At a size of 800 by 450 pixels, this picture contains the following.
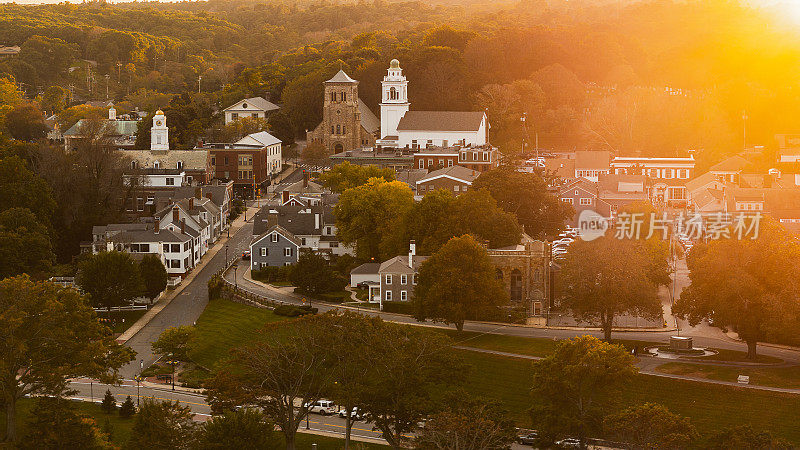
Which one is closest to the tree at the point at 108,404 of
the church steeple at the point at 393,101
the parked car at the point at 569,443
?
the parked car at the point at 569,443

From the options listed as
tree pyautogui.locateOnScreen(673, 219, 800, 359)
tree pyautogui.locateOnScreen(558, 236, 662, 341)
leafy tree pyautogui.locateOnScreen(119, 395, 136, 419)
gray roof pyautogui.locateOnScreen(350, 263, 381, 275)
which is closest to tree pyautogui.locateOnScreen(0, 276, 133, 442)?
leafy tree pyautogui.locateOnScreen(119, 395, 136, 419)

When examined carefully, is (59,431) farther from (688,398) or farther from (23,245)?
(23,245)

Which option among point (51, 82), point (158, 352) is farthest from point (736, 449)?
point (51, 82)

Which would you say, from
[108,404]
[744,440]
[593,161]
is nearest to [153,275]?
[108,404]

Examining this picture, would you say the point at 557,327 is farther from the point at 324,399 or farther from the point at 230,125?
the point at 230,125

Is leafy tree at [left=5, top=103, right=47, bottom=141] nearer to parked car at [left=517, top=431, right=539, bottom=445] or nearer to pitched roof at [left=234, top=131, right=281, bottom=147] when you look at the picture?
pitched roof at [left=234, top=131, right=281, bottom=147]

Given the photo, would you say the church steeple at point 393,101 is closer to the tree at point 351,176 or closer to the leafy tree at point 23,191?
the tree at point 351,176
